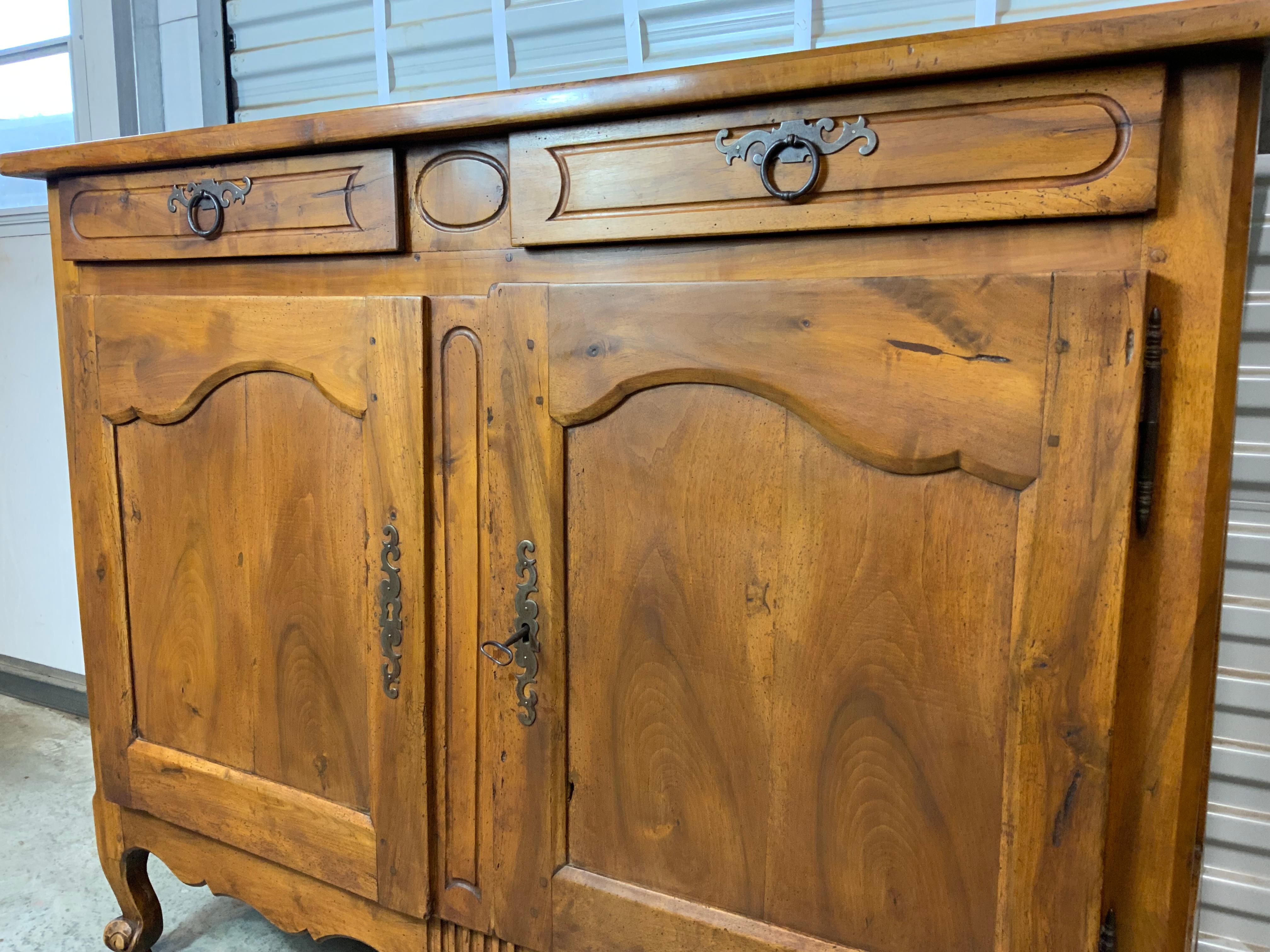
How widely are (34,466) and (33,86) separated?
34.3 inches

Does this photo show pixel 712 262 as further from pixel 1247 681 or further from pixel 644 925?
pixel 1247 681

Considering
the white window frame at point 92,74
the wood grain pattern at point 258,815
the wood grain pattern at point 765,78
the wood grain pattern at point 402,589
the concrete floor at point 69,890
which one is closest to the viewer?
the wood grain pattern at point 765,78

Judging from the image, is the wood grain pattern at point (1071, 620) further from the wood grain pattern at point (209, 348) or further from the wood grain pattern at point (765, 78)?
the wood grain pattern at point (209, 348)

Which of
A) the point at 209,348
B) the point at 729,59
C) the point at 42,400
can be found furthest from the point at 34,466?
the point at 729,59

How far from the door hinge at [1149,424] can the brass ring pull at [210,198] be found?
0.89 meters

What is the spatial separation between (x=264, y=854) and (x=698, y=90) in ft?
3.26

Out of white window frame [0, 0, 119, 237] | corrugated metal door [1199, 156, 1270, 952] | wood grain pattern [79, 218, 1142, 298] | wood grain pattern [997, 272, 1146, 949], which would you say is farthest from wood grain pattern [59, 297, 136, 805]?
corrugated metal door [1199, 156, 1270, 952]

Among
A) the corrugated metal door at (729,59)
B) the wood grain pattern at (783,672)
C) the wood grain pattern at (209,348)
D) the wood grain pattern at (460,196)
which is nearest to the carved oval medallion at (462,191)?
the wood grain pattern at (460,196)

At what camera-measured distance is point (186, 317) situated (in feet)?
3.43

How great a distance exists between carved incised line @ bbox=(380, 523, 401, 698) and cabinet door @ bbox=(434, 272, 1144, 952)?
0.05 meters

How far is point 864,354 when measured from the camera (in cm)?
70

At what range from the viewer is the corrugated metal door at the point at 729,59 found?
1104 millimetres

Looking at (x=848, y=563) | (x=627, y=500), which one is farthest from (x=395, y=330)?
(x=848, y=563)

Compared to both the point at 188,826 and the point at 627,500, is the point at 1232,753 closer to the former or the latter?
the point at 627,500
